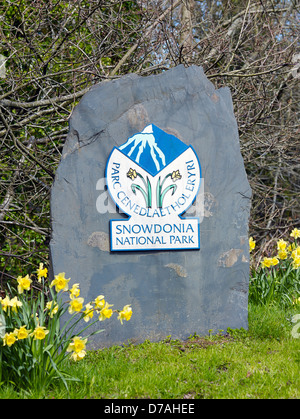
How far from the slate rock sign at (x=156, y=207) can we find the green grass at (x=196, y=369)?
228 mm

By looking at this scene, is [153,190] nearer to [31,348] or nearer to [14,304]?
[14,304]

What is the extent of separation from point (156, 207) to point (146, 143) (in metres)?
0.62

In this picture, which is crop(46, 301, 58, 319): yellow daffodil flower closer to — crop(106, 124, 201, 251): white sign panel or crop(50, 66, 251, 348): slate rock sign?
crop(50, 66, 251, 348): slate rock sign

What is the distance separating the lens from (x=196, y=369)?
396 centimetres

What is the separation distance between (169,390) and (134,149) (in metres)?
2.23

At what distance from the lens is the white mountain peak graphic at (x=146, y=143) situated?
15.5ft

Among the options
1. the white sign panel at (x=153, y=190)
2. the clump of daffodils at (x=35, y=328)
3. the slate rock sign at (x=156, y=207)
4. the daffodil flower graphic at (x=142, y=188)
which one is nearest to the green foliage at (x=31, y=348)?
the clump of daffodils at (x=35, y=328)

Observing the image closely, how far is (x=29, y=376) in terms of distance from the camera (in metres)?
3.36

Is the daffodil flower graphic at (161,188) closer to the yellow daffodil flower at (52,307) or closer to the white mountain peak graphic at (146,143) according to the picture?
the white mountain peak graphic at (146,143)

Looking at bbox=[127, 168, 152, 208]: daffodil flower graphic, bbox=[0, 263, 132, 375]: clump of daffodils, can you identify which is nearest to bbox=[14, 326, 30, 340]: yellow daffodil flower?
bbox=[0, 263, 132, 375]: clump of daffodils

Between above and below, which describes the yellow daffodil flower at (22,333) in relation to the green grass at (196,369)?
above

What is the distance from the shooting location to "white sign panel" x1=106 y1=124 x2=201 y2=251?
465 centimetres
